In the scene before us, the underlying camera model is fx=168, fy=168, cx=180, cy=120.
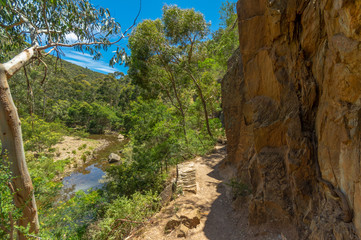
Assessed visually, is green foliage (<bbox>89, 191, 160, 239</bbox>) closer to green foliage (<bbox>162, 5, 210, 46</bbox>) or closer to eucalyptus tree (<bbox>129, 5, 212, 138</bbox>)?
eucalyptus tree (<bbox>129, 5, 212, 138</bbox>)

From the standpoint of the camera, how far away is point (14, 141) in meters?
3.22

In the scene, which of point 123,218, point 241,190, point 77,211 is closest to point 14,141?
point 123,218

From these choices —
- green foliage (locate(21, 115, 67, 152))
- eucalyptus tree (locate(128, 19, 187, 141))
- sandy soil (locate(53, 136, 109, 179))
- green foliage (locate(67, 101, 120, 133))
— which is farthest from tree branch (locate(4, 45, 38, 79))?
green foliage (locate(67, 101, 120, 133))

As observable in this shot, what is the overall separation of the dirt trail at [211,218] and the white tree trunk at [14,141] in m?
3.13

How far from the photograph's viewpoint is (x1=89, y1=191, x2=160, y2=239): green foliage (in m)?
5.66

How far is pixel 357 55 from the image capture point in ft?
7.38

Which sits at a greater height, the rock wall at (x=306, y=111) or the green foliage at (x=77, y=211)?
the rock wall at (x=306, y=111)

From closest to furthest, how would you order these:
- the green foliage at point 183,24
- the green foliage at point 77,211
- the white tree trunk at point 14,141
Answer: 1. the white tree trunk at point 14,141
2. the green foliage at point 77,211
3. the green foliage at point 183,24

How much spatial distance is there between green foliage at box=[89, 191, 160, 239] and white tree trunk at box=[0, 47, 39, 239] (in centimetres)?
280

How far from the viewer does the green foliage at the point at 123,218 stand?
5664 millimetres

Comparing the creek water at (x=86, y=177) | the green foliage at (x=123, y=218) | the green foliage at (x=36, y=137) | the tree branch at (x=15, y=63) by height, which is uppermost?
the tree branch at (x=15, y=63)

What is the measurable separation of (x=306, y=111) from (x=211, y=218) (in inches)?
155

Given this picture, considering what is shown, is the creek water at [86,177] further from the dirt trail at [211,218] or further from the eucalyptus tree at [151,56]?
the eucalyptus tree at [151,56]

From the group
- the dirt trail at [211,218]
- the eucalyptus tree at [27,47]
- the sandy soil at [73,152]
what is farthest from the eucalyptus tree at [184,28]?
the sandy soil at [73,152]
